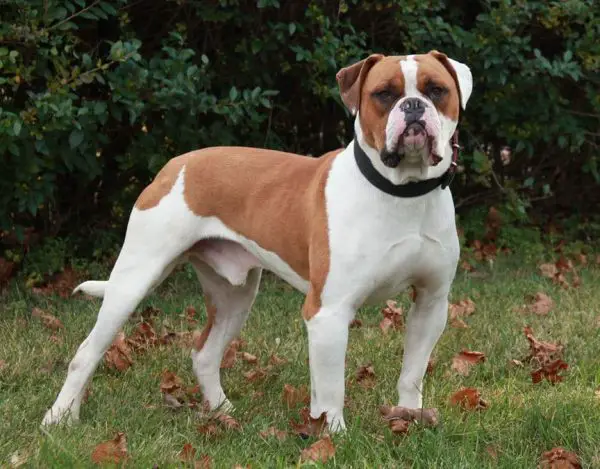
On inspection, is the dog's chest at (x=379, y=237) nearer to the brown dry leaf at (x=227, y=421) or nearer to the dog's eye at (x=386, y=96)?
the dog's eye at (x=386, y=96)

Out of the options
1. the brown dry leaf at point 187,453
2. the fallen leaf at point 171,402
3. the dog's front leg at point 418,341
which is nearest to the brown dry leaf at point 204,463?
the brown dry leaf at point 187,453

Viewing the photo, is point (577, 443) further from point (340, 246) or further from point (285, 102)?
point (285, 102)

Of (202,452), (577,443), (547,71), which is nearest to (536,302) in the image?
(547,71)

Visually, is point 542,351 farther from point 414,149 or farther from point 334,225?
point 414,149

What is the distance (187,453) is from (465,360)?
1.74m

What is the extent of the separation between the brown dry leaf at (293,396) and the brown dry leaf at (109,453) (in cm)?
98

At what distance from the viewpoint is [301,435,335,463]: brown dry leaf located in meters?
3.40

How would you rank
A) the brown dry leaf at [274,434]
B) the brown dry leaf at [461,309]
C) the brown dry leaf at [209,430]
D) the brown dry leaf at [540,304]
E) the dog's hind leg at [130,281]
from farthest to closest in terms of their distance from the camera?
the brown dry leaf at [540,304] → the brown dry leaf at [461,309] → the dog's hind leg at [130,281] → the brown dry leaf at [209,430] → the brown dry leaf at [274,434]

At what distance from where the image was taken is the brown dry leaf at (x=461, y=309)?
18.7ft

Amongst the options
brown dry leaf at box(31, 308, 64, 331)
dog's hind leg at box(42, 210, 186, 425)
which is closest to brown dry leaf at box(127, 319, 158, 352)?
brown dry leaf at box(31, 308, 64, 331)

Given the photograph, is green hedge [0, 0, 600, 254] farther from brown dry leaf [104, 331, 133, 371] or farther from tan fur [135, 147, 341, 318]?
tan fur [135, 147, 341, 318]

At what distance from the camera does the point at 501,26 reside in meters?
6.88

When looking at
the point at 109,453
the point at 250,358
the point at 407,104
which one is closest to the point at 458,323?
the point at 250,358

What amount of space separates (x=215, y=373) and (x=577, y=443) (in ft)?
5.56
